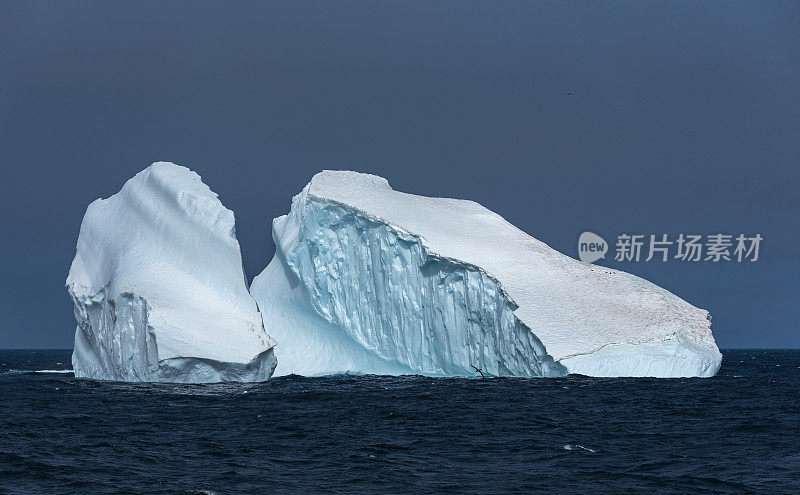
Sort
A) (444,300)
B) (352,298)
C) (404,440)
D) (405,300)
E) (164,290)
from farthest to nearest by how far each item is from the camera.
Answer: (352,298)
(405,300)
(444,300)
(164,290)
(404,440)

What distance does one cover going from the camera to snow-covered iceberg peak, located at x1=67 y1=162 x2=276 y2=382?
2241 centimetres

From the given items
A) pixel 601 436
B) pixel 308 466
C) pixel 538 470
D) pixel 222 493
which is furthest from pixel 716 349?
pixel 222 493

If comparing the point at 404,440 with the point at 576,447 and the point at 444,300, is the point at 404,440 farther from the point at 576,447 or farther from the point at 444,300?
the point at 444,300

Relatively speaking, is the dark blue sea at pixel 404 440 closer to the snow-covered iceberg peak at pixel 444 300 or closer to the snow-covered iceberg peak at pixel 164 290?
the snow-covered iceberg peak at pixel 164 290

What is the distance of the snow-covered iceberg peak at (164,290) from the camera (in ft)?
73.5

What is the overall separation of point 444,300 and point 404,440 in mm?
11343

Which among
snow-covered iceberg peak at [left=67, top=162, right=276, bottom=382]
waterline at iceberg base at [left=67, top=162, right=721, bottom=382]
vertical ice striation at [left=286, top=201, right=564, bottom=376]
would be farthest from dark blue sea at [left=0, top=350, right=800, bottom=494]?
vertical ice striation at [left=286, top=201, right=564, bottom=376]

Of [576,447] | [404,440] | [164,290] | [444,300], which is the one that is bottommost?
[404,440]

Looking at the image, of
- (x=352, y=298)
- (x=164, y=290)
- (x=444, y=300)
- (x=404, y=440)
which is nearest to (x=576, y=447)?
(x=404, y=440)

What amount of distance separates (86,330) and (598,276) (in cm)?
1570

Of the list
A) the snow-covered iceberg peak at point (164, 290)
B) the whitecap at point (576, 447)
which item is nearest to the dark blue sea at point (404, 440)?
the whitecap at point (576, 447)

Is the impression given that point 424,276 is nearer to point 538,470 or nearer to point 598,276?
point 598,276

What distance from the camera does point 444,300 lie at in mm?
25266

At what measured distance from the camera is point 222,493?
34.1 ft
